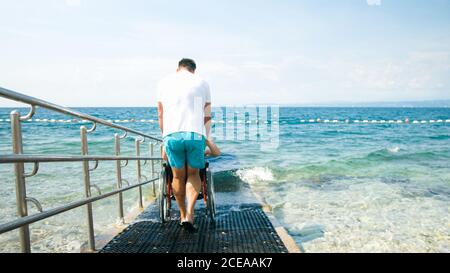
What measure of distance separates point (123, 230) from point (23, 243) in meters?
1.33

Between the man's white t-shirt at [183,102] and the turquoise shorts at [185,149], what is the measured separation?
5 cm

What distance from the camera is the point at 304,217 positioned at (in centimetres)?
515

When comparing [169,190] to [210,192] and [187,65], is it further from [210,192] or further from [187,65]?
[187,65]

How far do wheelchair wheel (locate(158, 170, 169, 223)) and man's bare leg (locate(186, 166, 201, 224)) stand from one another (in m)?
0.35

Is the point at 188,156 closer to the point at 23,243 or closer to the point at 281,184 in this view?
the point at 23,243

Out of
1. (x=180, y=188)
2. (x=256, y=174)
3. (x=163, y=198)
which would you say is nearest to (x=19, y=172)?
(x=180, y=188)

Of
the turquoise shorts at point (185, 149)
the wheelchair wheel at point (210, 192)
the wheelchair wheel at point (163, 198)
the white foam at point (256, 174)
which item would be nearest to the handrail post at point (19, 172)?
the turquoise shorts at point (185, 149)

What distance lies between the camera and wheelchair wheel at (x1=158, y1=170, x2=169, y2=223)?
11.8 ft

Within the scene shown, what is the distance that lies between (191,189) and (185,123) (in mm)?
717

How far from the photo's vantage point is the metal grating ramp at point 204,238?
2910mm

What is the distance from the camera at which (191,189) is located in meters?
3.35

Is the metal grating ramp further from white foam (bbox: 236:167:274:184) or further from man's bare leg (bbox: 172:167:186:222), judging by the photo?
white foam (bbox: 236:167:274:184)

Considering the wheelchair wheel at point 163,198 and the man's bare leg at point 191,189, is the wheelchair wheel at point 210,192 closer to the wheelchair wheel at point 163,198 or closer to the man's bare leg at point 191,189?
the man's bare leg at point 191,189
